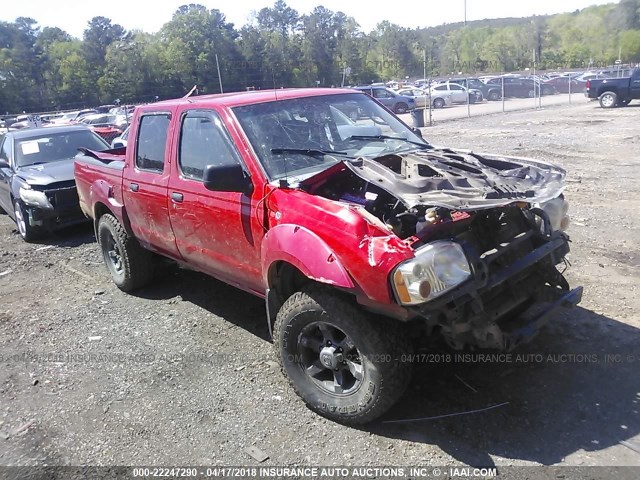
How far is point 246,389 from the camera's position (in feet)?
12.5

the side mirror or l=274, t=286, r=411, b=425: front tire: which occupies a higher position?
the side mirror

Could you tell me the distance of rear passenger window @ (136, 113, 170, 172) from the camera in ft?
15.5

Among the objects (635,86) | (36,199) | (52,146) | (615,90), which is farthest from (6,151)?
(615,90)

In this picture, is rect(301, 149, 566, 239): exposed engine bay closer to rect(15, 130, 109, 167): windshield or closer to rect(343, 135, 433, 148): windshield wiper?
rect(343, 135, 433, 148): windshield wiper

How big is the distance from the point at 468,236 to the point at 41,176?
7075mm

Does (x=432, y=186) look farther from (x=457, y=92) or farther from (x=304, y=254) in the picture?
(x=457, y=92)

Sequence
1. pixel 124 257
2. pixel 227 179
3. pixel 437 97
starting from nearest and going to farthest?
pixel 227 179 → pixel 124 257 → pixel 437 97

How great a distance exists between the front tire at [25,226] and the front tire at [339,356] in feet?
20.7

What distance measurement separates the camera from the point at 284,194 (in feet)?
11.3

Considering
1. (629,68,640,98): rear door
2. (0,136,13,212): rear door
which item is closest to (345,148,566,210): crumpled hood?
(0,136,13,212): rear door

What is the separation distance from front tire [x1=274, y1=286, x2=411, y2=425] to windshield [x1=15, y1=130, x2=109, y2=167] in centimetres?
684

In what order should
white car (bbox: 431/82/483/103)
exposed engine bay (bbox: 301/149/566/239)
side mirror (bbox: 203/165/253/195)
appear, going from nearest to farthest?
exposed engine bay (bbox: 301/149/566/239)
side mirror (bbox: 203/165/253/195)
white car (bbox: 431/82/483/103)

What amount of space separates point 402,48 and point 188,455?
91.2m

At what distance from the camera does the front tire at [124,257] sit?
5.54 m
